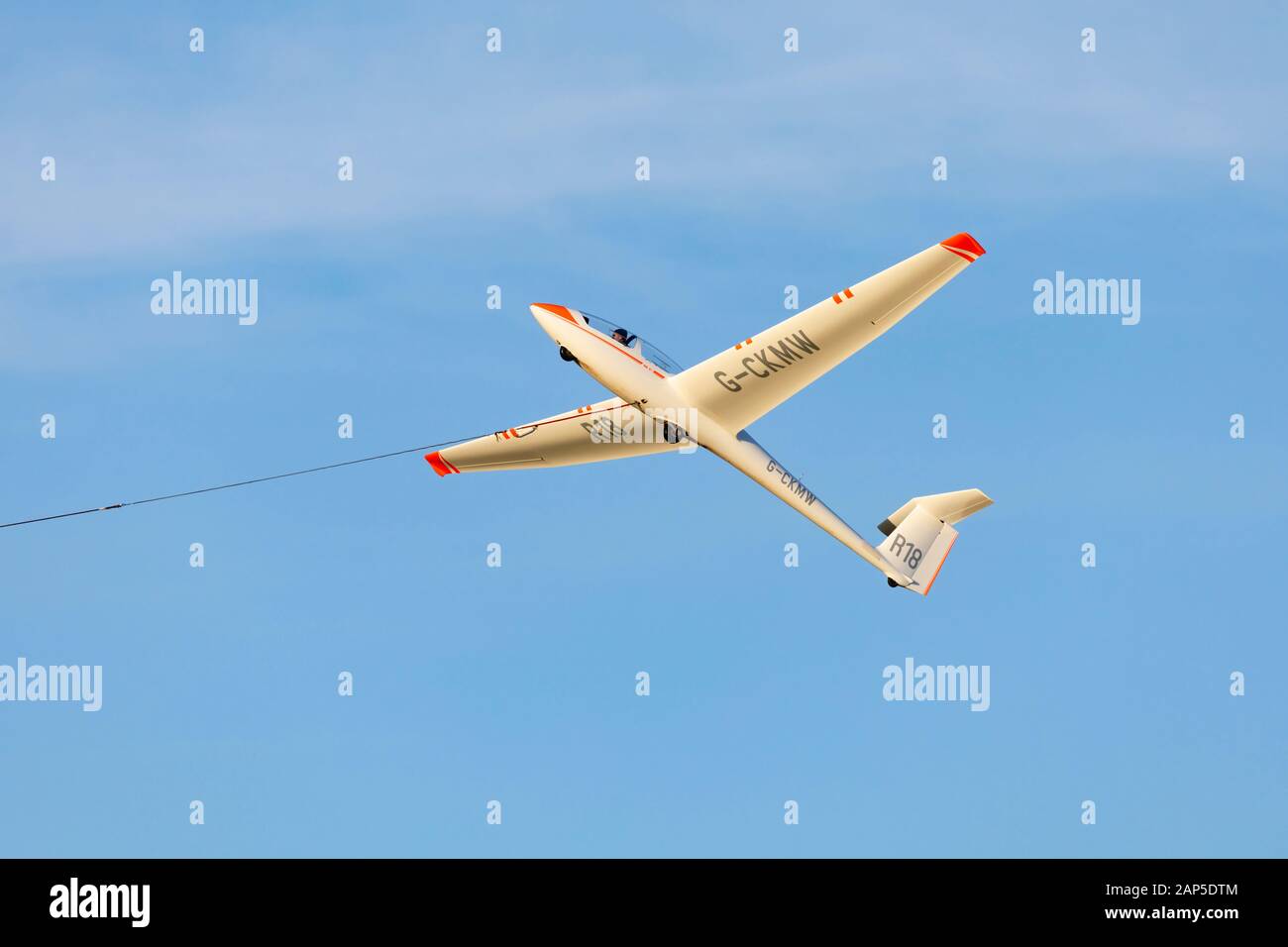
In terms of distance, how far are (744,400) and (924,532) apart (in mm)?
6330

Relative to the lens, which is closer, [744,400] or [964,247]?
[964,247]

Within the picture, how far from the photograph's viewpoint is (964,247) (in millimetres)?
33156

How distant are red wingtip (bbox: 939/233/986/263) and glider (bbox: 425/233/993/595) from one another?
0.02 metres

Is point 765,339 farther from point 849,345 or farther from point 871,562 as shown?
point 871,562

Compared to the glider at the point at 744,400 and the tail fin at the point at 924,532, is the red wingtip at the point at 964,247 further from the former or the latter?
the tail fin at the point at 924,532

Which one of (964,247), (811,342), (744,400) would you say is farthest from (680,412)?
(964,247)

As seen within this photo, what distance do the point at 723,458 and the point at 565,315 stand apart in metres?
4.59

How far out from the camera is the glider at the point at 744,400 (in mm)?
33906

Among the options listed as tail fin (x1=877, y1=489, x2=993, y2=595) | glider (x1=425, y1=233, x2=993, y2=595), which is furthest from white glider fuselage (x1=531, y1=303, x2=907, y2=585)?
tail fin (x1=877, y1=489, x2=993, y2=595)

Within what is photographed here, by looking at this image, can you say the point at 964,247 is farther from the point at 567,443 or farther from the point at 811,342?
the point at 567,443

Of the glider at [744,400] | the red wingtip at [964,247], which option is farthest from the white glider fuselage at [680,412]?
the red wingtip at [964,247]

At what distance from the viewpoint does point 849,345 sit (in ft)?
113

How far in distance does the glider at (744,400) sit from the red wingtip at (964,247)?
0.02m
